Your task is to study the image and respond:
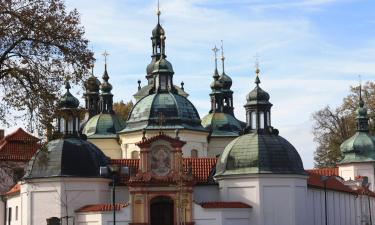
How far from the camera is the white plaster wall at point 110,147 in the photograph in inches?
2884

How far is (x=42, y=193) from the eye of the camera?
5738 cm

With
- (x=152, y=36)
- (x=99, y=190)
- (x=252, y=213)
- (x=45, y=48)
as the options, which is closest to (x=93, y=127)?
(x=152, y=36)

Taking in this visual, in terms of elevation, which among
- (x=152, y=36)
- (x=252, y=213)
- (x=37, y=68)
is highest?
(x=152, y=36)

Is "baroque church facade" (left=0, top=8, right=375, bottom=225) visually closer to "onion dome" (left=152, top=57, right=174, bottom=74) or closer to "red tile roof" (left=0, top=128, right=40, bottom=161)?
"onion dome" (left=152, top=57, right=174, bottom=74)

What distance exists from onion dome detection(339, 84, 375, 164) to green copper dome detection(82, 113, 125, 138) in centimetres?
2469

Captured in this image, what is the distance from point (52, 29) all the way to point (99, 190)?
32.8 m

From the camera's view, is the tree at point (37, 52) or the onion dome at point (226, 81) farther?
the onion dome at point (226, 81)

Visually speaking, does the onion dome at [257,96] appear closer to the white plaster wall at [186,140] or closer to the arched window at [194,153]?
the white plaster wall at [186,140]

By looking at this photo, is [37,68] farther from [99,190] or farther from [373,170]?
[373,170]

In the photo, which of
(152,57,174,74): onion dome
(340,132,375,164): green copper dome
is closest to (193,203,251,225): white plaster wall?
(152,57,174,74): onion dome

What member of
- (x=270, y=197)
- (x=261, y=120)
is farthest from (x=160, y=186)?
(x=261, y=120)

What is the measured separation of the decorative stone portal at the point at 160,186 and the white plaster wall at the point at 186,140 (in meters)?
12.0

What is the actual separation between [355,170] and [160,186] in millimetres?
39112

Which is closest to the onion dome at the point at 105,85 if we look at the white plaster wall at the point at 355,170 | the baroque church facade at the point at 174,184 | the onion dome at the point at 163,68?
the onion dome at the point at 163,68
